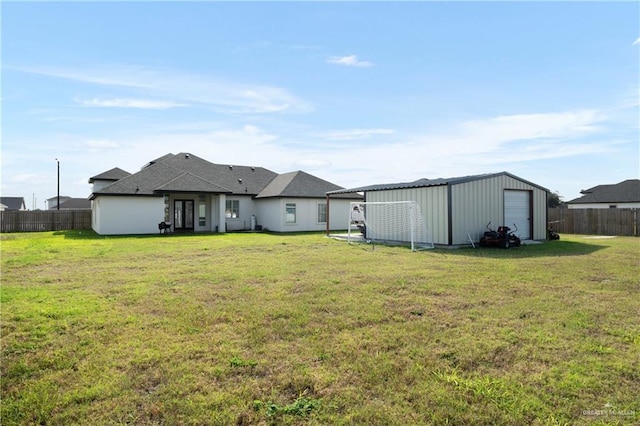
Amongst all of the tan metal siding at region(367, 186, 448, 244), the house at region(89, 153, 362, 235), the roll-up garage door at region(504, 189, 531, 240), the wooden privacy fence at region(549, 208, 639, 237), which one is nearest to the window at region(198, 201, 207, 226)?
the house at region(89, 153, 362, 235)

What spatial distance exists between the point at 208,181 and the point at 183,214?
2769mm

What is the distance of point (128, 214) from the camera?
72.4 ft

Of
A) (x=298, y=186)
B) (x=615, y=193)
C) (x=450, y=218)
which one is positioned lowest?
(x=450, y=218)

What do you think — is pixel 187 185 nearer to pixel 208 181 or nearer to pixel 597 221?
pixel 208 181

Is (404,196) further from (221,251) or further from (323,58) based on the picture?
(221,251)

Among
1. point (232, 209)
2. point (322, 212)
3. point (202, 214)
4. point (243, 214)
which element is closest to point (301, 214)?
point (322, 212)

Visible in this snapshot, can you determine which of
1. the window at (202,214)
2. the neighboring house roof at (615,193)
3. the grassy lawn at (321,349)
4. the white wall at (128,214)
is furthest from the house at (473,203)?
the neighboring house roof at (615,193)

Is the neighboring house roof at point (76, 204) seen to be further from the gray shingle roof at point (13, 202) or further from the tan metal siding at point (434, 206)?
the tan metal siding at point (434, 206)

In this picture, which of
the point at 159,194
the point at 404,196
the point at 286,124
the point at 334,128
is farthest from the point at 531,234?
the point at 159,194

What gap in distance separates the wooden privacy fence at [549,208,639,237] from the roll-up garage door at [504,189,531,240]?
8.40 m

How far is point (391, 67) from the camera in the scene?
13.9 meters

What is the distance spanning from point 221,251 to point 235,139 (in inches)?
440

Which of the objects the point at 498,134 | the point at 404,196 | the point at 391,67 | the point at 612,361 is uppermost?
the point at 391,67

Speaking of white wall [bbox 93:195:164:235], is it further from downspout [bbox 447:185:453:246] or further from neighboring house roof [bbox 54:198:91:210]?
neighboring house roof [bbox 54:198:91:210]
